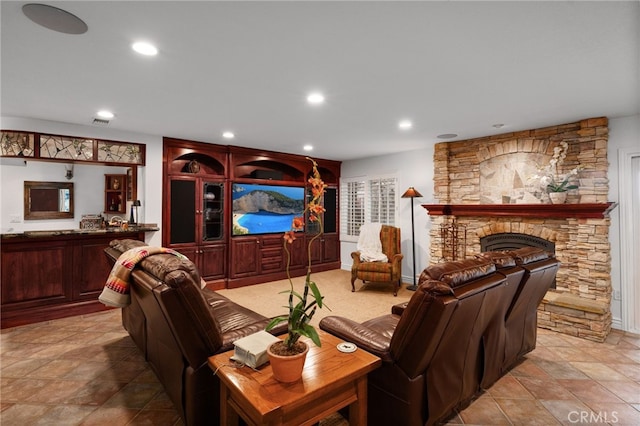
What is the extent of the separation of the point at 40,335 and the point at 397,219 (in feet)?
Answer: 16.9

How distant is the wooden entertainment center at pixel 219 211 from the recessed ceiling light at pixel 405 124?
2019 mm

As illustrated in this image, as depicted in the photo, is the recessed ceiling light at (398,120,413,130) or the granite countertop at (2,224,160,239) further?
the recessed ceiling light at (398,120,413,130)

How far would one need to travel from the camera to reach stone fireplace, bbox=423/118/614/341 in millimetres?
3436

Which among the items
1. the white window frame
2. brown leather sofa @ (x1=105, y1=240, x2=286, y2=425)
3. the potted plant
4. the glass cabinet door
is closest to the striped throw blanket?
brown leather sofa @ (x1=105, y1=240, x2=286, y2=425)

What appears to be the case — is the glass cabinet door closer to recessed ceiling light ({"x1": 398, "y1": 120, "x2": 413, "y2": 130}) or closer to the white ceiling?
the white ceiling

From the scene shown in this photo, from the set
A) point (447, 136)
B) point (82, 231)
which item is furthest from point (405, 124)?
point (82, 231)

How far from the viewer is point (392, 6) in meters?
1.61

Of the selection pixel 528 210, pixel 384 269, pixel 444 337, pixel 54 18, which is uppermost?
pixel 54 18

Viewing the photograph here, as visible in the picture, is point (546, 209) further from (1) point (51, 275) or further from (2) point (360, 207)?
(1) point (51, 275)

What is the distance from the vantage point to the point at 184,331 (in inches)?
64.3

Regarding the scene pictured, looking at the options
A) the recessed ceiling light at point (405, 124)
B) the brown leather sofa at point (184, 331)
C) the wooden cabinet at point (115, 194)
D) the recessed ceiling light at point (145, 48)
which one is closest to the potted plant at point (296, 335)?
the brown leather sofa at point (184, 331)

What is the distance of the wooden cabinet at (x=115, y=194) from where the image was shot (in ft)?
17.3

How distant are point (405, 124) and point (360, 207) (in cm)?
279

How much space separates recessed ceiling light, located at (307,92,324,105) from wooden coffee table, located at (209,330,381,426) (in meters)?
2.18
